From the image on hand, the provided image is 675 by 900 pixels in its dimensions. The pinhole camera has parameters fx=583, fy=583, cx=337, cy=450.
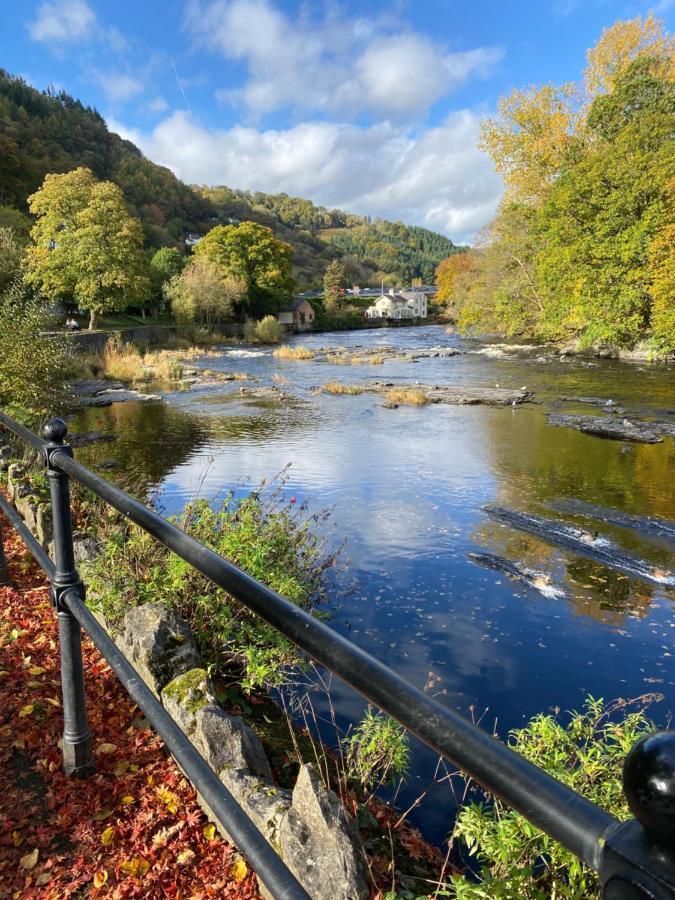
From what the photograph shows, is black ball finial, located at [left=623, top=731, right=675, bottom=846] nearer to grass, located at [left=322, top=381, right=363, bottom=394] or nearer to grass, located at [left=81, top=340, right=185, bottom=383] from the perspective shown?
grass, located at [left=322, top=381, right=363, bottom=394]

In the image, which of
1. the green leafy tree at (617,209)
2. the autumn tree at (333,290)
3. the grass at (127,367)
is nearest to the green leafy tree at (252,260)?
the autumn tree at (333,290)

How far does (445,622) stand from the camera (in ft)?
21.1

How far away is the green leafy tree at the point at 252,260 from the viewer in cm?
6412

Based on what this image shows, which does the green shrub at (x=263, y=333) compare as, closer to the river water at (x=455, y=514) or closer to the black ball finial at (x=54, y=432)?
the river water at (x=455, y=514)

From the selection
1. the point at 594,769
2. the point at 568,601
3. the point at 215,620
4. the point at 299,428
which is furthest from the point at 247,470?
the point at 594,769

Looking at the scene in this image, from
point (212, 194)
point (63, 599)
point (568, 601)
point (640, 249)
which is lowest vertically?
point (568, 601)

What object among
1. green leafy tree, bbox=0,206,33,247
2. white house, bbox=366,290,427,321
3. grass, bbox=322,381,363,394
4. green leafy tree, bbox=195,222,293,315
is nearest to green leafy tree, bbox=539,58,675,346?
grass, bbox=322,381,363,394

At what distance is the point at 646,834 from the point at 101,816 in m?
2.62

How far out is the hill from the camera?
7656 centimetres

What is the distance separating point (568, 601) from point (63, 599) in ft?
20.4

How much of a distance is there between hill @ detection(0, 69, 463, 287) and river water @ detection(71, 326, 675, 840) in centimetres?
5844

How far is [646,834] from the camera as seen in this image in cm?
55

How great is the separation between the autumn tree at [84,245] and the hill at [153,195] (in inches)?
1125

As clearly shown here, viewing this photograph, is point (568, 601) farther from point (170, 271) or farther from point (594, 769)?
point (170, 271)
